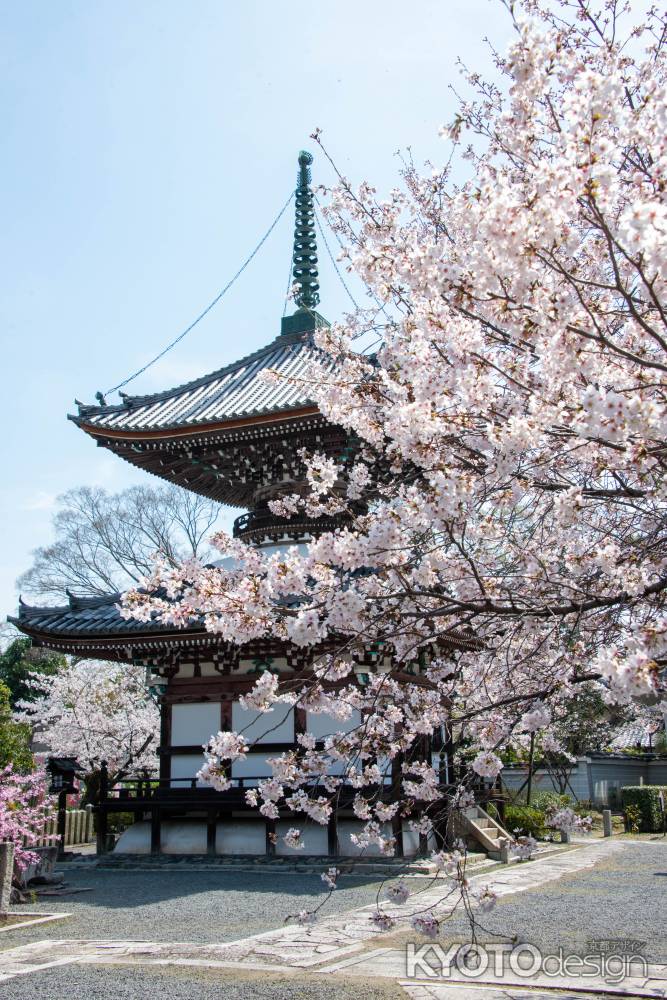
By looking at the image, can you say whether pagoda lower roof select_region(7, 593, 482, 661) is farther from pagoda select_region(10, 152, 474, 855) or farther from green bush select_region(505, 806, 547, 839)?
green bush select_region(505, 806, 547, 839)

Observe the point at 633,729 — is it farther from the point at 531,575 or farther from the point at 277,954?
the point at 531,575

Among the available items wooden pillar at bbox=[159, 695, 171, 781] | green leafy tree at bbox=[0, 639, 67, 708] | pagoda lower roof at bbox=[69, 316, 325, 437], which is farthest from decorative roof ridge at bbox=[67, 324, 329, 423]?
green leafy tree at bbox=[0, 639, 67, 708]

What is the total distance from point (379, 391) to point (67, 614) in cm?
954

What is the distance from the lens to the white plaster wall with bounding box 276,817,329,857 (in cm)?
1141

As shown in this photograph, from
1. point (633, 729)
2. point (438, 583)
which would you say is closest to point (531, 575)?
point (438, 583)

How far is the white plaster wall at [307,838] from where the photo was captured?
11406mm

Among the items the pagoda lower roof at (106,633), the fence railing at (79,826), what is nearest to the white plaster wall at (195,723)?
the pagoda lower roof at (106,633)

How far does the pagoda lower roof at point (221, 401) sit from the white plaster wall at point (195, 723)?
425 centimetres

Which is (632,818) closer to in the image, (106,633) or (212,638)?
(212,638)

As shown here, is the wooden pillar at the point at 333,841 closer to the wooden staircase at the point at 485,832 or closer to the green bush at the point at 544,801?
the wooden staircase at the point at 485,832

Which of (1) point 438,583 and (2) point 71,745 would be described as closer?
(1) point 438,583

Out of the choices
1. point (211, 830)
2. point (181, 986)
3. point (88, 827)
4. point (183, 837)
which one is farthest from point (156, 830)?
point (181, 986)

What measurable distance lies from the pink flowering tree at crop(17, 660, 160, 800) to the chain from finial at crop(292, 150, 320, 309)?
33.0 ft

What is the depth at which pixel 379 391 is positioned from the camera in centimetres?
472
